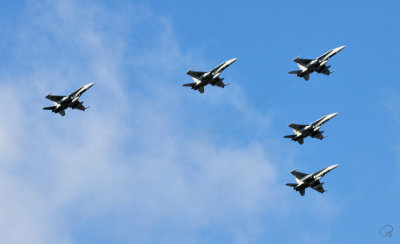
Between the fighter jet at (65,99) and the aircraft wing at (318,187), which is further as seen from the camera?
the fighter jet at (65,99)

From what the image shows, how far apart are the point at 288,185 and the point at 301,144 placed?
10344mm

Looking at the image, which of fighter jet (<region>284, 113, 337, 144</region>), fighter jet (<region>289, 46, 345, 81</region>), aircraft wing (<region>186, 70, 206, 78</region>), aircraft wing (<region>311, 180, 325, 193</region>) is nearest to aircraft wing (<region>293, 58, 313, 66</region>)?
fighter jet (<region>289, 46, 345, 81</region>)

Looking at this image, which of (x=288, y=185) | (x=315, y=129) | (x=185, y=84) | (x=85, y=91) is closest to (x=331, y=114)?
(x=315, y=129)

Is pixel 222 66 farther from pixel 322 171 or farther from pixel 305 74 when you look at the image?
pixel 322 171

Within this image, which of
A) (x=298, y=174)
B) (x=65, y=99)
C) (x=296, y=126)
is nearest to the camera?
(x=298, y=174)

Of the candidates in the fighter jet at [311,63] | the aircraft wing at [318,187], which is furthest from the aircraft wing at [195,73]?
the aircraft wing at [318,187]

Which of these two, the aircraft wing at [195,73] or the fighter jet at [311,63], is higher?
the fighter jet at [311,63]

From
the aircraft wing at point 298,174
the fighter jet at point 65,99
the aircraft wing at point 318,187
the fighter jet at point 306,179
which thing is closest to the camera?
the fighter jet at point 306,179

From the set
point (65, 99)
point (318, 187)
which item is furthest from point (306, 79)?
point (65, 99)

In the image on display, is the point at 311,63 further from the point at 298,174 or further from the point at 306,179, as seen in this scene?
the point at 306,179

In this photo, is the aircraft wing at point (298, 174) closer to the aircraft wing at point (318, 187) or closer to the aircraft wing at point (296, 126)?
the aircraft wing at point (318, 187)

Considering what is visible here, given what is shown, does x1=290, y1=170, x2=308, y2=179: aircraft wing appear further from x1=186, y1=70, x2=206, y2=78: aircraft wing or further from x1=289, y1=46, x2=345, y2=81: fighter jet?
x1=186, y1=70, x2=206, y2=78: aircraft wing

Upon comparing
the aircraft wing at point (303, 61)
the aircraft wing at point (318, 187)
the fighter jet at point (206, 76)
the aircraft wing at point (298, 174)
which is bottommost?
the aircraft wing at point (318, 187)

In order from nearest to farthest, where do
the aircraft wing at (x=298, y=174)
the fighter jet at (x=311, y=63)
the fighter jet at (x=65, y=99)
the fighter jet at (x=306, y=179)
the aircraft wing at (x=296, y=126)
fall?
1. the fighter jet at (x=306, y=179)
2. the aircraft wing at (x=298, y=174)
3. the aircraft wing at (x=296, y=126)
4. the fighter jet at (x=65, y=99)
5. the fighter jet at (x=311, y=63)
